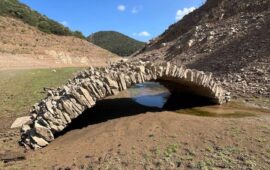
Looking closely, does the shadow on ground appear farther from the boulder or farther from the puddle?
the boulder

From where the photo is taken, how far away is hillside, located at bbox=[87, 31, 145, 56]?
364 feet

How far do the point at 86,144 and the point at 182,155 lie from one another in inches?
91.5

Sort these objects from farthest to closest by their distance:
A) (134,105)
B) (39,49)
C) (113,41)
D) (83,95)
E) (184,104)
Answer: (113,41) → (39,49) → (134,105) → (184,104) → (83,95)

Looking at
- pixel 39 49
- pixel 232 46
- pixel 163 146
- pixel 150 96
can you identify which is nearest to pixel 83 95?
pixel 163 146

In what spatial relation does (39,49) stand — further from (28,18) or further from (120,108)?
(120,108)

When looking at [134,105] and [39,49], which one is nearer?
[134,105]

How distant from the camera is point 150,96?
1700 cm

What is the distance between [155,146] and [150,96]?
9.09 metres

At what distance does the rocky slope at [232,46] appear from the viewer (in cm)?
1611

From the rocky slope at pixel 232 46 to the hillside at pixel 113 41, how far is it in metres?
74.6

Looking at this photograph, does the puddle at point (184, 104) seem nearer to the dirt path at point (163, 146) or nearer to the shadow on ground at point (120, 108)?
the shadow on ground at point (120, 108)

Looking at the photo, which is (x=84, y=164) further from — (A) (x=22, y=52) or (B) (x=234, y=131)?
(A) (x=22, y=52)

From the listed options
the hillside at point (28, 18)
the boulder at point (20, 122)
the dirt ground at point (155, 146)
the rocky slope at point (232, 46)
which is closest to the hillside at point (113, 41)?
the hillside at point (28, 18)

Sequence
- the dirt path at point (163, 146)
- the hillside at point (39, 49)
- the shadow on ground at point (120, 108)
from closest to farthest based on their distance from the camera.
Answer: the dirt path at point (163, 146) < the shadow on ground at point (120, 108) < the hillside at point (39, 49)
